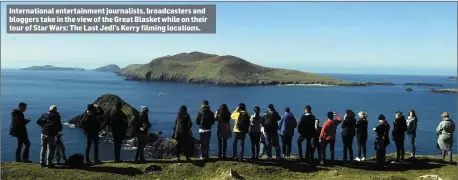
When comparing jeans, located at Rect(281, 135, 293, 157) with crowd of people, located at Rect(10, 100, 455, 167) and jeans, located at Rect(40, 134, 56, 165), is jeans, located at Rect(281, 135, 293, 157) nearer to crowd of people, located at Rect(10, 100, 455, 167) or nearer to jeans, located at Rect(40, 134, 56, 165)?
crowd of people, located at Rect(10, 100, 455, 167)

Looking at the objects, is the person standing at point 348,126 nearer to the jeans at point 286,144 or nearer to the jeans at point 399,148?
the jeans at point 286,144

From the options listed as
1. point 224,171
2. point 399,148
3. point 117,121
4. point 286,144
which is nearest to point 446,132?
point 399,148

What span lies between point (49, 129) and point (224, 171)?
6.57m

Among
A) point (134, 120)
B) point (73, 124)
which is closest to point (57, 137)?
point (134, 120)

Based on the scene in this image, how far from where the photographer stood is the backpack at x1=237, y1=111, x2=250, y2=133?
15.2 metres

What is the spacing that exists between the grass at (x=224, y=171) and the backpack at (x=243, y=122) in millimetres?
1381

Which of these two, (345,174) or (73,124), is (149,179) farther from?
(73,124)

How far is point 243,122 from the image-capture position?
1526cm

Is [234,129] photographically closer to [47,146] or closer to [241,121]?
[241,121]

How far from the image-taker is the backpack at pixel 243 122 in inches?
598

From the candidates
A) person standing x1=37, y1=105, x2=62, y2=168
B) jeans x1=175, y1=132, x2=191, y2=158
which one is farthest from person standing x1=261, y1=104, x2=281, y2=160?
person standing x1=37, y1=105, x2=62, y2=168

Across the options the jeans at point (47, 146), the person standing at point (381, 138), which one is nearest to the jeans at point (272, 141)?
the person standing at point (381, 138)

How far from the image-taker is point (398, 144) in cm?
1655

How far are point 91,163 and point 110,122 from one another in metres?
1.83
